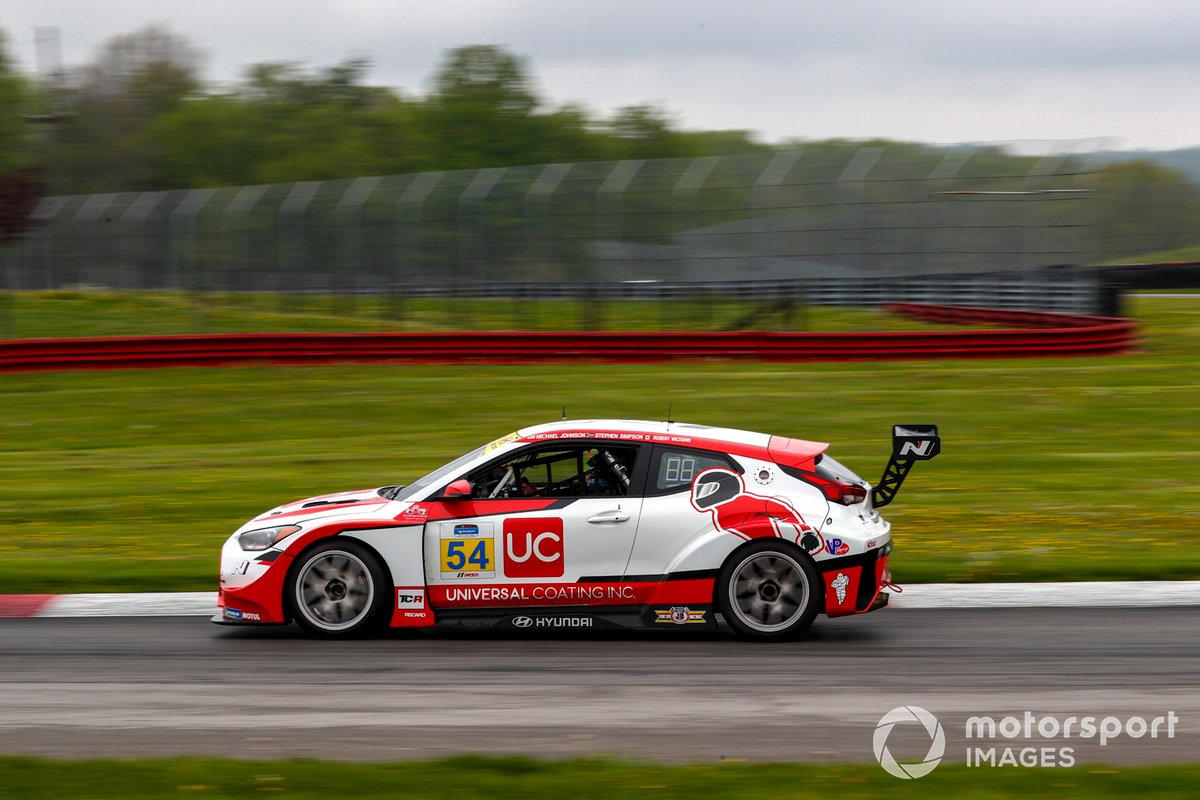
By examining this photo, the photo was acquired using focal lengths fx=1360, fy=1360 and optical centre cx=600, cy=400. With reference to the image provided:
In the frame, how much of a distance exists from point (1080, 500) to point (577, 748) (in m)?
8.23

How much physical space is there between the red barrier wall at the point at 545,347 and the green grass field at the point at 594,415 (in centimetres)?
42

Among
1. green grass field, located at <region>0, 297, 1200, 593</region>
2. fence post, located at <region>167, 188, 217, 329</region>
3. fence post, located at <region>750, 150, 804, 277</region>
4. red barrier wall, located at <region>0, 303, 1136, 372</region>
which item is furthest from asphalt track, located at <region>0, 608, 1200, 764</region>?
fence post, located at <region>167, 188, 217, 329</region>

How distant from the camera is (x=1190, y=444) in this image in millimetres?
16469

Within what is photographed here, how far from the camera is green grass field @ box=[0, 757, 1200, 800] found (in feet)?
17.6

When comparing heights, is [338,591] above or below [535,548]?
below

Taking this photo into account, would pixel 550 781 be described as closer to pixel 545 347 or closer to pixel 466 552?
pixel 466 552

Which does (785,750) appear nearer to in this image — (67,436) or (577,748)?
(577,748)

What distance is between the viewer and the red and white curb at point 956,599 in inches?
358

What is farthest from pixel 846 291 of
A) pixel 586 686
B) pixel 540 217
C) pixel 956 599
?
pixel 586 686

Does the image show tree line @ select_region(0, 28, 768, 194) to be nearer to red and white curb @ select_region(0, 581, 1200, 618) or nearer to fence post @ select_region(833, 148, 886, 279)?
fence post @ select_region(833, 148, 886, 279)

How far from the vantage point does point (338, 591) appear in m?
8.09

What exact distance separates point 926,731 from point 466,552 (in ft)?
9.58

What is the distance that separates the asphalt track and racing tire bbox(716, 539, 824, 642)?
0.14m

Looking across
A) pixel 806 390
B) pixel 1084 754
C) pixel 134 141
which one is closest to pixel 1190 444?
pixel 806 390
